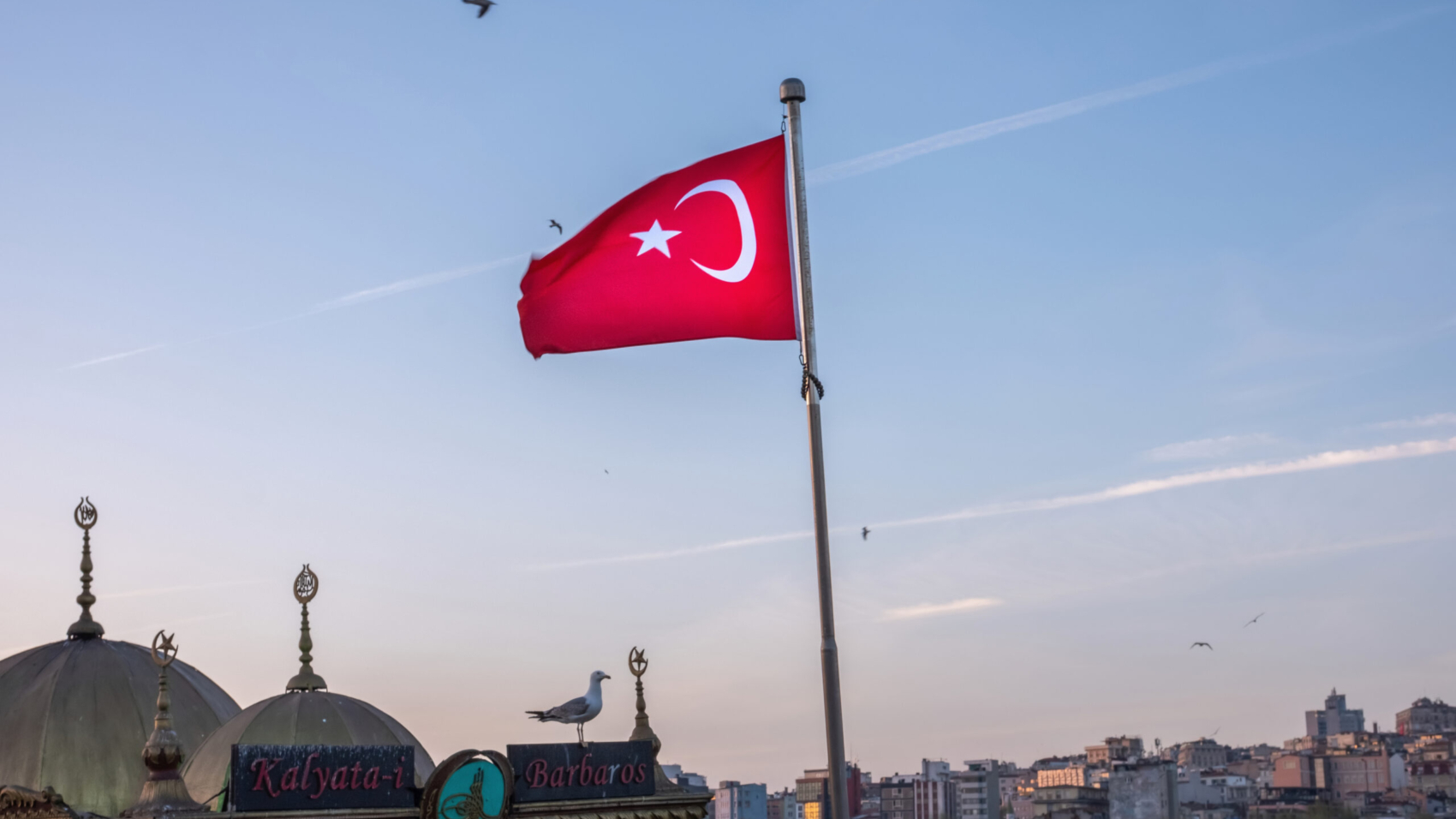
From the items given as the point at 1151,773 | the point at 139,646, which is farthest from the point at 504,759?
the point at 1151,773

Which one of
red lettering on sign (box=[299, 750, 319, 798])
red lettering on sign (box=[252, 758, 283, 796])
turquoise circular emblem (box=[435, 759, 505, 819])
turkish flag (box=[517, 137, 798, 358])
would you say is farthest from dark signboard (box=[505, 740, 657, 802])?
turkish flag (box=[517, 137, 798, 358])

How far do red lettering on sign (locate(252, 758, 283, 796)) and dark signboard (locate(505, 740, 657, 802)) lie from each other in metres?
4.03

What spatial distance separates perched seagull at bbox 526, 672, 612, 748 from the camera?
2705 cm

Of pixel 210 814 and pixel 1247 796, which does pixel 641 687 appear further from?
pixel 1247 796

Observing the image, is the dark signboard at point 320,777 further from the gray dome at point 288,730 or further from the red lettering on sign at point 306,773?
the gray dome at point 288,730

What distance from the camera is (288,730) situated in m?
27.0

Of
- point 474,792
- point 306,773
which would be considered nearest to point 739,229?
point 306,773

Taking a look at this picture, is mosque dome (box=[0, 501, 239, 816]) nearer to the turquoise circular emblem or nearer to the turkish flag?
the turquoise circular emblem

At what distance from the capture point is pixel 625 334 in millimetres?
20828

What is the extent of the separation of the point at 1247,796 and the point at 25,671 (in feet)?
584

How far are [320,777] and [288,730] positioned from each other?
405 cm

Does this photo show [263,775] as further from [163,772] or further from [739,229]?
[739,229]

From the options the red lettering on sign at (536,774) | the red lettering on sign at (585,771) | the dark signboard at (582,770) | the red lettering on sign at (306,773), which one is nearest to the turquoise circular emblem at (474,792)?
the dark signboard at (582,770)

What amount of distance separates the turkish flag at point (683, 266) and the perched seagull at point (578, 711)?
790 cm
